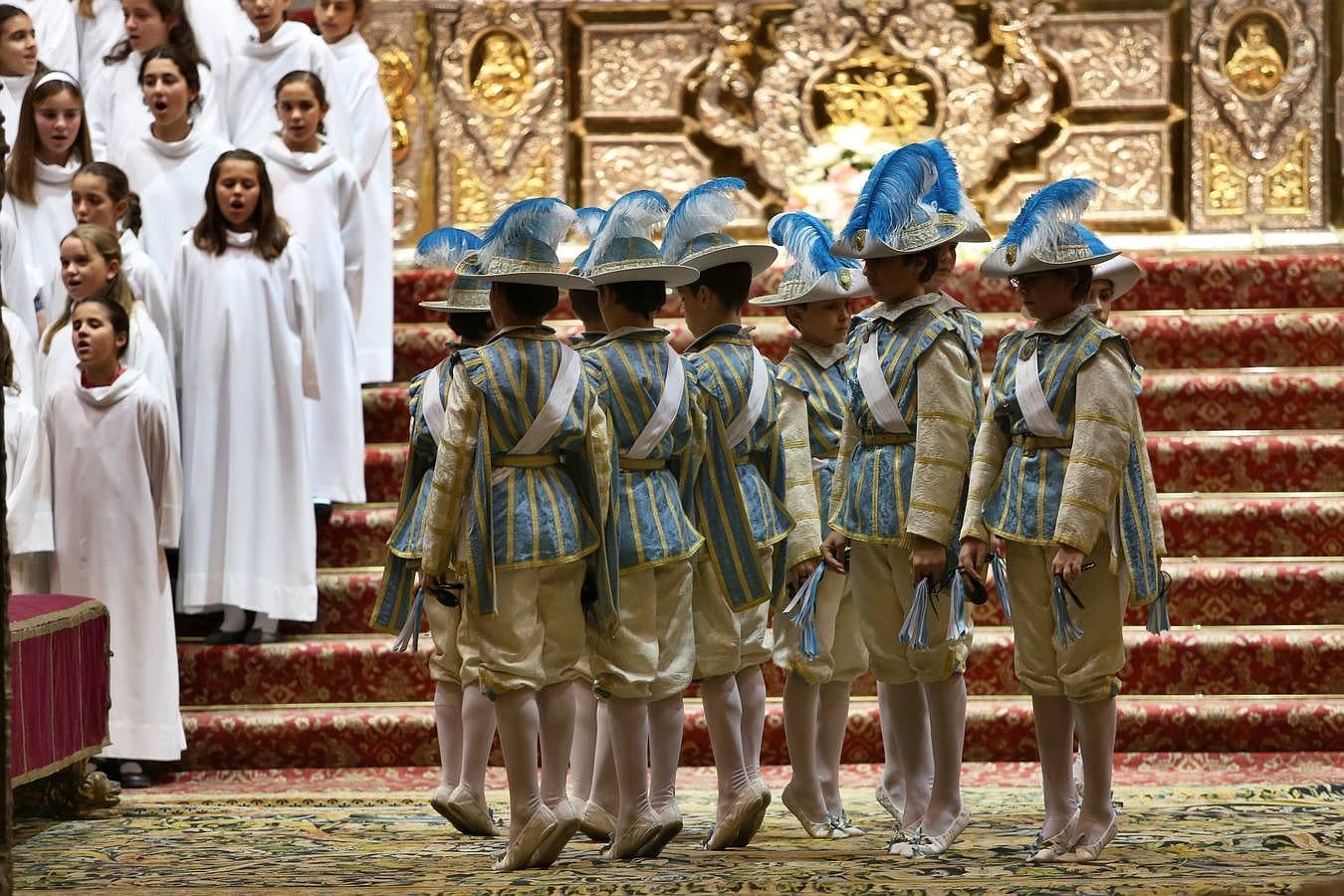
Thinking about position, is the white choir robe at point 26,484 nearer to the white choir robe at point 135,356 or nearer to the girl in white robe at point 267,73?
the white choir robe at point 135,356

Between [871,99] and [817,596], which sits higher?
[871,99]

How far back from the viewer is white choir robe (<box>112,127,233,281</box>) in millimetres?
7711

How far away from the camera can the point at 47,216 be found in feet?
24.4

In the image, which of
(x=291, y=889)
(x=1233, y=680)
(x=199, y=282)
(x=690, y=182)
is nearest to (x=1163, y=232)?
(x=690, y=182)

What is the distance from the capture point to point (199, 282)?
281 inches

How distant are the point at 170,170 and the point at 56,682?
2.75 m

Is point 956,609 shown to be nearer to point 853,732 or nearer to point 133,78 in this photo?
point 853,732


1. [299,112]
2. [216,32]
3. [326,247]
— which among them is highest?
[216,32]

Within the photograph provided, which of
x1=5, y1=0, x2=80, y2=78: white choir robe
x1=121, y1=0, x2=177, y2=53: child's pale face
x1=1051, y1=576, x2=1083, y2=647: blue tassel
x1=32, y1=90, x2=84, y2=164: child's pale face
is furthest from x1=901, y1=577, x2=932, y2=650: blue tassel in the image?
x1=5, y1=0, x2=80, y2=78: white choir robe

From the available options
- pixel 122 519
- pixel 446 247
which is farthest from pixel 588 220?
pixel 122 519

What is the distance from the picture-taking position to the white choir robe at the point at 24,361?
260 inches

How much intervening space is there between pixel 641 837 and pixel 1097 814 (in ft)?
3.62

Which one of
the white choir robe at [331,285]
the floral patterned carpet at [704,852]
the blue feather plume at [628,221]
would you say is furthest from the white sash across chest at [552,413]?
the white choir robe at [331,285]

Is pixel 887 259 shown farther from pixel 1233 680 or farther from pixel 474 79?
pixel 474 79
